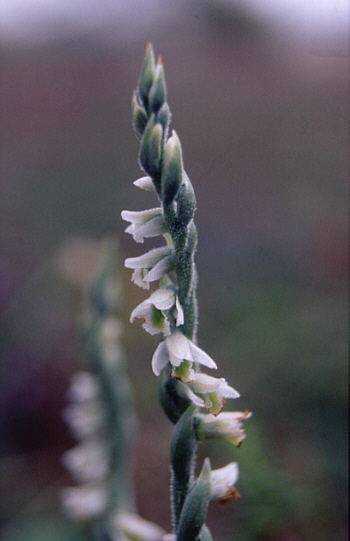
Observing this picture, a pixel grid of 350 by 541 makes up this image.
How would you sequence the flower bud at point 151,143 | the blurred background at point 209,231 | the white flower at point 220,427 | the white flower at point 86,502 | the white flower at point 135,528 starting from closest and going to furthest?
the flower bud at point 151,143
the white flower at point 220,427
the white flower at point 135,528
the white flower at point 86,502
the blurred background at point 209,231

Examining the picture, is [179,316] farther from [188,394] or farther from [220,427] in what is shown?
[220,427]

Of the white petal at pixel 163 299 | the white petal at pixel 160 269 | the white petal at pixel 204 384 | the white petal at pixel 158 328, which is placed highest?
the white petal at pixel 160 269

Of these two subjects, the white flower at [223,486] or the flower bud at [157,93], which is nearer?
the flower bud at [157,93]

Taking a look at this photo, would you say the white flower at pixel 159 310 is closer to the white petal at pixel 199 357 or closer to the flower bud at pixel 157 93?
the white petal at pixel 199 357

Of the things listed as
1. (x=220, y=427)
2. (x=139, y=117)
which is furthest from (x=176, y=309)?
(x=139, y=117)

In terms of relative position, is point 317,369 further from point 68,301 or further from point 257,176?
point 257,176

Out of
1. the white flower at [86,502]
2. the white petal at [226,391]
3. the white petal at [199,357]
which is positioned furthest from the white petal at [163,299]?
the white flower at [86,502]
